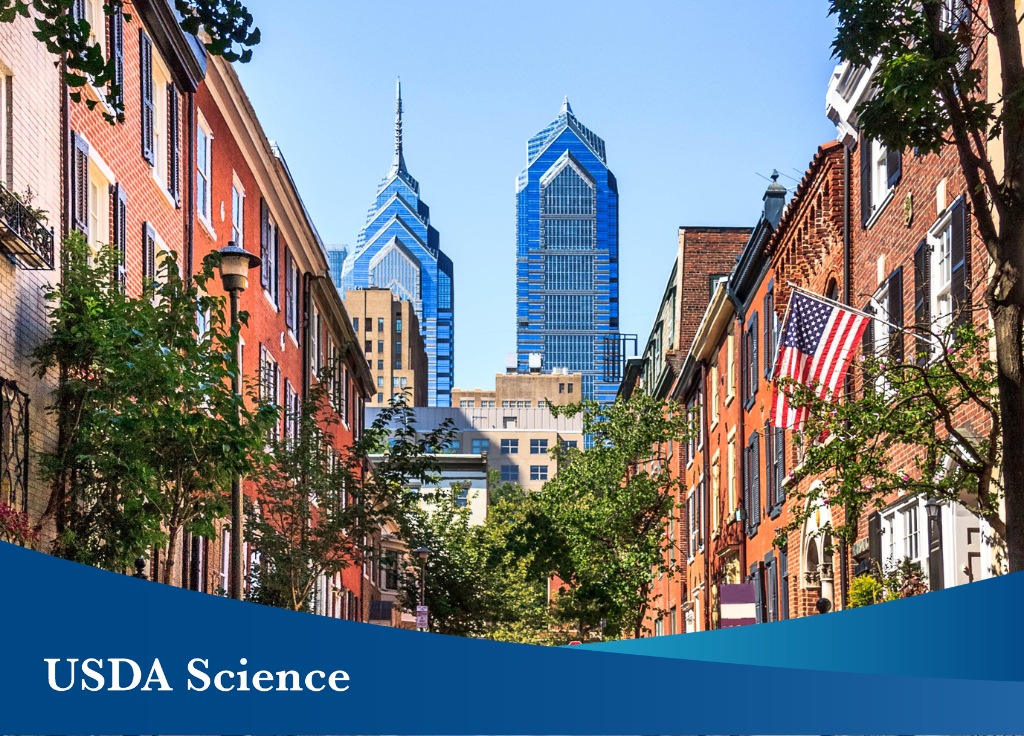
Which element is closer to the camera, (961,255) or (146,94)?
(961,255)

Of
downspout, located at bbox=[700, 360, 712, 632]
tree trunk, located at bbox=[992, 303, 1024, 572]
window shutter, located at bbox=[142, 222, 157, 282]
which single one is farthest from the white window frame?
downspout, located at bbox=[700, 360, 712, 632]

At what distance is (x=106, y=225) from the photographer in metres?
20.5

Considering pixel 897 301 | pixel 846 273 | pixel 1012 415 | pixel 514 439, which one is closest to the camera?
pixel 1012 415

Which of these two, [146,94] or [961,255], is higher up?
[146,94]

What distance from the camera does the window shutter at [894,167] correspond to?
22469 millimetres

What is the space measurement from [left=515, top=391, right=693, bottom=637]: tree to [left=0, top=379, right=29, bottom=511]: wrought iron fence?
30.4 meters

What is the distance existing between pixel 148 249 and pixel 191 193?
313 cm

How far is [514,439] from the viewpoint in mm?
180250

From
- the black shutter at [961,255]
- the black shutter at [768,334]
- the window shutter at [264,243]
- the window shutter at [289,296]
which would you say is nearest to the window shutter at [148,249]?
the window shutter at [264,243]

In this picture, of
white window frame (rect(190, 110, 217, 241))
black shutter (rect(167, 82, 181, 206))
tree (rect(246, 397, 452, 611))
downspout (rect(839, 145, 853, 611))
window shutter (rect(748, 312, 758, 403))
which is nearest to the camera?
black shutter (rect(167, 82, 181, 206))

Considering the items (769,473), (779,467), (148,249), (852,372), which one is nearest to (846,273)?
(852,372)

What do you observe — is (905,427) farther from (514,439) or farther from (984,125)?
(514,439)

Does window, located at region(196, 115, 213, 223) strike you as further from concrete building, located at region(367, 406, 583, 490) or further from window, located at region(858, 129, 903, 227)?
concrete building, located at region(367, 406, 583, 490)

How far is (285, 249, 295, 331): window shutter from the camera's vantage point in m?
36.8
